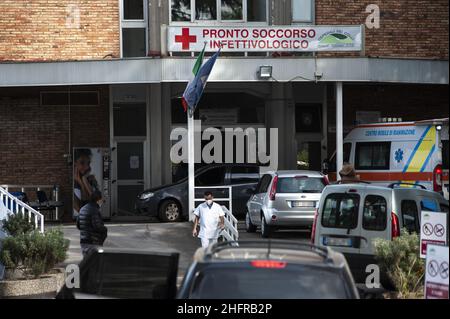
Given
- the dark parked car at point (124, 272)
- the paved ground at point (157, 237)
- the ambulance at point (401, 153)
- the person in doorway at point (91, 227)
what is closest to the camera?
the dark parked car at point (124, 272)

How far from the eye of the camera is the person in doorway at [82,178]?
85.0 ft

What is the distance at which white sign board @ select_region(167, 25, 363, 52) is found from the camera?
2197 cm

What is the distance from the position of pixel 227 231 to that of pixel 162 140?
803cm

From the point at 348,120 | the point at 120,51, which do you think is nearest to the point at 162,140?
the point at 120,51

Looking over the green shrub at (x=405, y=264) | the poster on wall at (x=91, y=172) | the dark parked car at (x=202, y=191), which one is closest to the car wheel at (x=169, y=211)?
the dark parked car at (x=202, y=191)

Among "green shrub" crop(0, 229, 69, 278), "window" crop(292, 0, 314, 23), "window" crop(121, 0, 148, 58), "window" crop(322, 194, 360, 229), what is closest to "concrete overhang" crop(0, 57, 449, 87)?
"window" crop(121, 0, 148, 58)

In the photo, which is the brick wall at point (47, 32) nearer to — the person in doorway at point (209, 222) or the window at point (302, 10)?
the window at point (302, 10)

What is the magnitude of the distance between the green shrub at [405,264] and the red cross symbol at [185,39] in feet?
36.7

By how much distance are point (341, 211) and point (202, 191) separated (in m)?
10.2

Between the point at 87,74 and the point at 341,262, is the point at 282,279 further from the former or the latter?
the point at 87,74

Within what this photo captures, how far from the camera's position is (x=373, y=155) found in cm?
2320

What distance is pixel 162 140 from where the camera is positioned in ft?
88.2

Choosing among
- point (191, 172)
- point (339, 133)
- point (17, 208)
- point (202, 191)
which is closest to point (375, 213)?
point (17, 208)

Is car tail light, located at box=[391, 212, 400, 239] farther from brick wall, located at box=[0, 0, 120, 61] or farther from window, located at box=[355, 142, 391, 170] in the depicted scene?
brick wall, located at box=[0, 0, 120, 61]
